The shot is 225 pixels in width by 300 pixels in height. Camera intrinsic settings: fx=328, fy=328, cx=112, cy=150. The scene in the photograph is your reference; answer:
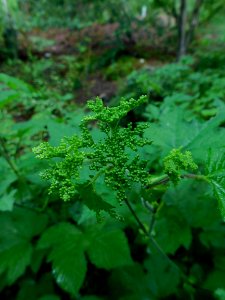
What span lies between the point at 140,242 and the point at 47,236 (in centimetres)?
67

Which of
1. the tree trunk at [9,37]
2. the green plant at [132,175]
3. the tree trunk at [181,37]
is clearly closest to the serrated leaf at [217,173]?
the green plant at [132,175]

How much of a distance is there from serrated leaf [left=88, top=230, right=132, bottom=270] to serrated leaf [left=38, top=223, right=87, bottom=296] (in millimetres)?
70

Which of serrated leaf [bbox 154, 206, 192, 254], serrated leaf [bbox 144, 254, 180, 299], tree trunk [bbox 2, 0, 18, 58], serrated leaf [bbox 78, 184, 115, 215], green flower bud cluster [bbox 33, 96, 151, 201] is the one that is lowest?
serrated leaf [bbox 144, 254, 180, 299]

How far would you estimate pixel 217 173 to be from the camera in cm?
96

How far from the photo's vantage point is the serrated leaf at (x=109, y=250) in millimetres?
1679

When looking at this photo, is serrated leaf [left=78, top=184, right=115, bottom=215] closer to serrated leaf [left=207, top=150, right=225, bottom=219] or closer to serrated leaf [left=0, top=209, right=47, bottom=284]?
serrated leaf [left=207, top=150, right=225, bottom=219]

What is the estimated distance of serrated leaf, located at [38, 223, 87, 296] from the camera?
5.15 ft

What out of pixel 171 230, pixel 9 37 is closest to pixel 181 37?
pixel 9 37

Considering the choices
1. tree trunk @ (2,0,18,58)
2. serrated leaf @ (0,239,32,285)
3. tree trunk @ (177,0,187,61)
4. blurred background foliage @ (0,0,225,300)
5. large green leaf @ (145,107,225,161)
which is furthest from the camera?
tree trunk @ (2,0,18,58)

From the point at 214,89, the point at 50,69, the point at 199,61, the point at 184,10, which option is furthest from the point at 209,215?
the point at 50,69

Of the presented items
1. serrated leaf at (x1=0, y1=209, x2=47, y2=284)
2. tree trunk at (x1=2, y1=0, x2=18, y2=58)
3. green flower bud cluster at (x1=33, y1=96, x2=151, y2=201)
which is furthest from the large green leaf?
tree trunk at (x1=2, y1=0, x2=18, y2=58)

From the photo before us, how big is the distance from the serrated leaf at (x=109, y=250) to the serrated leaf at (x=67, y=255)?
7 cm

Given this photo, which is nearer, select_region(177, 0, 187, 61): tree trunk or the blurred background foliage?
the blurred background foliage

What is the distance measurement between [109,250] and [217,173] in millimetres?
958
